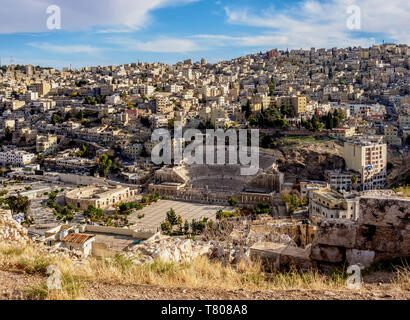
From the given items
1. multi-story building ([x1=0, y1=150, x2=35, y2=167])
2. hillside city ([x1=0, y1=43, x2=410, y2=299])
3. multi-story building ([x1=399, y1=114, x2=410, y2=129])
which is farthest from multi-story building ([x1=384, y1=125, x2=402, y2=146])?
multi-story building ([x1=0, y1=150, x2=35, y2=167])

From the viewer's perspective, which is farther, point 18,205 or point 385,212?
point 18,205

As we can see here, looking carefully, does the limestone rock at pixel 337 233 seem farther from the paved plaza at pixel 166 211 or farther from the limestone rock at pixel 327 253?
the paved plaza at pixel 166 211

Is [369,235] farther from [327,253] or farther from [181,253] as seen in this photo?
[181,253]

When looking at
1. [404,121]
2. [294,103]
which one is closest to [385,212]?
[404,121]

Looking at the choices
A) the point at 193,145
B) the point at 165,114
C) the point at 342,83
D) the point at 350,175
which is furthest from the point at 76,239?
the point at 342,83

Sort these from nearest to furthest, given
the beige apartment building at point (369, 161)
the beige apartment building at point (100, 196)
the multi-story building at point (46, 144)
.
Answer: the beige apartment building at point (100, 196)
the beige apartment building at point (369, 161)
the multi-story building at point (46, 144)

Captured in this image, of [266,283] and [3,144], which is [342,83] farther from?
[266,283]

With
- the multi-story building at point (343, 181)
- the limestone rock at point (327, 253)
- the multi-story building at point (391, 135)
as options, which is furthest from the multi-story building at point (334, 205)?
the multi-story building at point (391, 135)
